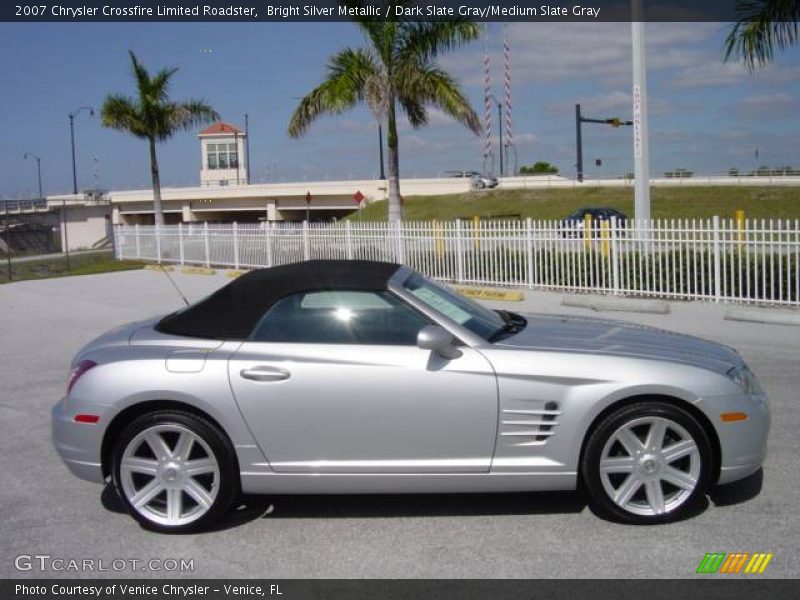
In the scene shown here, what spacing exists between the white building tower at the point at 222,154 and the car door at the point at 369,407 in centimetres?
7829

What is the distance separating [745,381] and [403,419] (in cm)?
188

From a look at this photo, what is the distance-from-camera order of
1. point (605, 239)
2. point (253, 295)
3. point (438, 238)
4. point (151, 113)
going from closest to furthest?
point (253, 295)
point (605, 239)
point (438, 238)
point (151, 113)

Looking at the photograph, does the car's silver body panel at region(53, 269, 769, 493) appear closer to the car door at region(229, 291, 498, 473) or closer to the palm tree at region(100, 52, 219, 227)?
the car door at region(229, 291, 498, 473)

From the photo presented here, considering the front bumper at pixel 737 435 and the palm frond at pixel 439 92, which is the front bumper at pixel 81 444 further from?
the palm frond at pixel 439 92

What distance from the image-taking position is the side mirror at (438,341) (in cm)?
471

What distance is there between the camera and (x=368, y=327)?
5031 millimetres

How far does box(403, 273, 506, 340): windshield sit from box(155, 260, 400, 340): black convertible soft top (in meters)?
0.20

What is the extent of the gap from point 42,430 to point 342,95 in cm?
1439

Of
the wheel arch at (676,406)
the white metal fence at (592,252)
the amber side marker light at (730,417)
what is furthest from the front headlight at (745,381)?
the white metal fence at (592,252)

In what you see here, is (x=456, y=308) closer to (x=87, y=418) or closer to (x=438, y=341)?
(x=438, y=341)

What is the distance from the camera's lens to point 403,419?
15.7 feet

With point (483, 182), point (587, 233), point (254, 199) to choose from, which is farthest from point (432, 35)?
point (254, 199)
